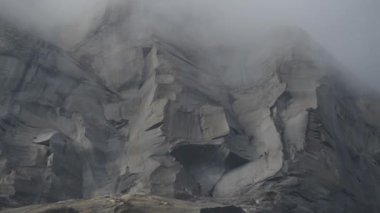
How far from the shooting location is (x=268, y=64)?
157 ft

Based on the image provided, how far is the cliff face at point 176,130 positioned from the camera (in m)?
39.8

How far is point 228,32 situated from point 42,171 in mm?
16238

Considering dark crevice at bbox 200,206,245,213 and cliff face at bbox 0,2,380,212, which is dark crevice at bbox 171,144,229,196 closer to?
cliff face at bbox 0,2,380,212

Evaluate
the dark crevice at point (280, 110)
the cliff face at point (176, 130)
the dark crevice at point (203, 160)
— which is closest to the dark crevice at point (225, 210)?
the cliff face at point (176, 130)

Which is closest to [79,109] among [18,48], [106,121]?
[106,121]

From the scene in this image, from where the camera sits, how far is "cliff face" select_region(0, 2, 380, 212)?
131ft

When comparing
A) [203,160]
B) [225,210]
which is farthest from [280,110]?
[225,210]

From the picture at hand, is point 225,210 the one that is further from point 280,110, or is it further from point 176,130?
point 280,110

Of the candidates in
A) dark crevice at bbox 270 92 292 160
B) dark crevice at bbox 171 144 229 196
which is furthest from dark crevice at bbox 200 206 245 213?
dark crevice at bbox 270 92 292 160

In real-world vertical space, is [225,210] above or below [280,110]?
below

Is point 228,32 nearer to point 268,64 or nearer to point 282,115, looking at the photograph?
point 268,64

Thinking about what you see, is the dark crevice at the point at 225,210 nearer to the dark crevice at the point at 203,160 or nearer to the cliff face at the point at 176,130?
the cliff face at the point at 176,130

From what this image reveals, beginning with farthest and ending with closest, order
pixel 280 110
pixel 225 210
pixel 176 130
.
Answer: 1. pixel 280 110
2. pixel 176 130
3. pixel 225 210

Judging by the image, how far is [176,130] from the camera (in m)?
42.4
